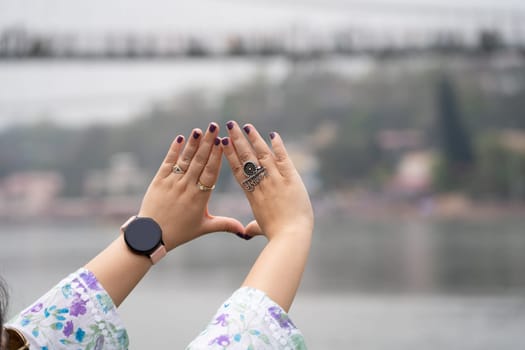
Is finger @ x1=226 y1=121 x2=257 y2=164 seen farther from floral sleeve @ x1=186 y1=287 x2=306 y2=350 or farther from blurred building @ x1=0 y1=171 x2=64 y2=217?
blurred building @ x1=0 y1=171 x2=64 y2=217

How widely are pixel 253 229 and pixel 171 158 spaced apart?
0.25 feet

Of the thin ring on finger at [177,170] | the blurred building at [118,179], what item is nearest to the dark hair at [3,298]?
the thin ring on finger at [177,170]

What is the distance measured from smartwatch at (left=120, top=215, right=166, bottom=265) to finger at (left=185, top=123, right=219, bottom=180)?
0.04 meters

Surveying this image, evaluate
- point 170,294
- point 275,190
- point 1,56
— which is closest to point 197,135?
point 275,190

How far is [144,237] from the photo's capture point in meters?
0.58

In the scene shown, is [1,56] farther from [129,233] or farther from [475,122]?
[129,233]

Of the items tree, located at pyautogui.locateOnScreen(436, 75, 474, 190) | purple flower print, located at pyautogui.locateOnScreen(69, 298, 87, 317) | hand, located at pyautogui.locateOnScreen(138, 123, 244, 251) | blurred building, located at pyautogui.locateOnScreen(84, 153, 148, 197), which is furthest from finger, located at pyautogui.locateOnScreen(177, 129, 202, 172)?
blurred building, located at pyautogui.locateOnScreen(84, 153, 148, 197)

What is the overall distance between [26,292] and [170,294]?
1.14 m

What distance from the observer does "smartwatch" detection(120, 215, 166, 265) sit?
0.58m

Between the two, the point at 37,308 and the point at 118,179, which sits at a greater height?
the point at 118,179

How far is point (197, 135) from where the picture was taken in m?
0.57

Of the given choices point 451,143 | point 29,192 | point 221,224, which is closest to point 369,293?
point 221,224

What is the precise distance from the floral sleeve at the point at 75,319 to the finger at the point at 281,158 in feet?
0.49

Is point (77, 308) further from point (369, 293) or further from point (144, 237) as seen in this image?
point (369, 293)
